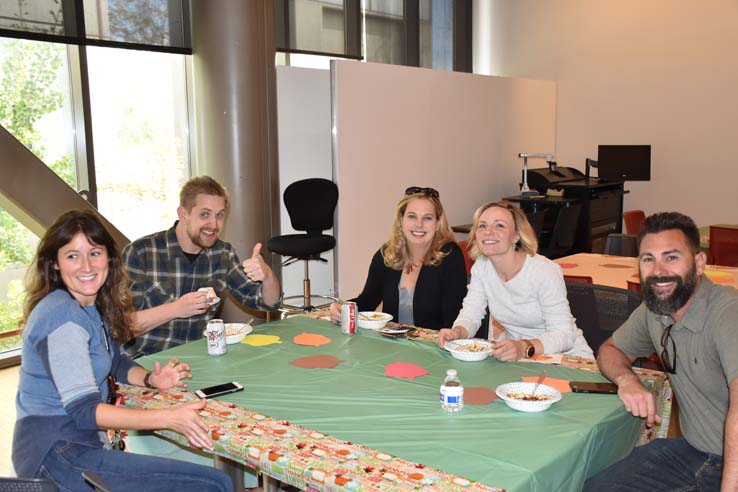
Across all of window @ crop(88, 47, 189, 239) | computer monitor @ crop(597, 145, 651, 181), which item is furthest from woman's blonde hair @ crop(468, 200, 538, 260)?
computer monitor @ crop(597, 145, 651, 181)

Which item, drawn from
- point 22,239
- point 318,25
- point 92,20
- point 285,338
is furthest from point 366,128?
point 285,338

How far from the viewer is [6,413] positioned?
416cm

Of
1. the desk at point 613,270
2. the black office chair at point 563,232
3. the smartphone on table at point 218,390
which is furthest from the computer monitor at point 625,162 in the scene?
the smartphone on table at point 218,390

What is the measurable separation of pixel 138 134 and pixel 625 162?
17.6 ft

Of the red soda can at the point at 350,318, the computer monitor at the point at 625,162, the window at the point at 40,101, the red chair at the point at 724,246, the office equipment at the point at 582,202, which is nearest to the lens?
the red soda can at the point at 350,318

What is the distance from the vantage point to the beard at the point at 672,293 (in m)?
2.14

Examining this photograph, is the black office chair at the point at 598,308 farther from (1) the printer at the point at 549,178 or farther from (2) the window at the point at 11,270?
(1) the printer at the point at 549,178

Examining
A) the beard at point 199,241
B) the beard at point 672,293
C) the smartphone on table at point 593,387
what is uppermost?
the beard at point 199,241

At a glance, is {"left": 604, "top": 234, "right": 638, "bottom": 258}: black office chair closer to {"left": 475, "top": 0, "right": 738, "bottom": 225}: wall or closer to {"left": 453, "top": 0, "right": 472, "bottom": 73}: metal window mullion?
{"left": 475, "top": 0, "right": 738, "bottom": 225}: wall

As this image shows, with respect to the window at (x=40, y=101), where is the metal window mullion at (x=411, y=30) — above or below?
above

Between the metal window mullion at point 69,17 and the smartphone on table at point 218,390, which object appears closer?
the smartphone on table at point 218,390

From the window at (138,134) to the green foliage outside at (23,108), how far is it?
30 centimetres

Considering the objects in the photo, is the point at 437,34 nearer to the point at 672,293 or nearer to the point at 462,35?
the point at 462,35

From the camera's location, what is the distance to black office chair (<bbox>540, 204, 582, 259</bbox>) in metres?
6.85
